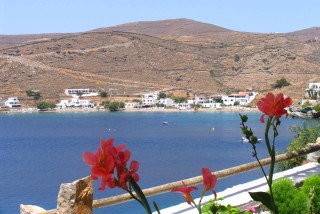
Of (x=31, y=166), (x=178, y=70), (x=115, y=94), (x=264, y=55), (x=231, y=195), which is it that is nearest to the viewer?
(x=231, y=195)

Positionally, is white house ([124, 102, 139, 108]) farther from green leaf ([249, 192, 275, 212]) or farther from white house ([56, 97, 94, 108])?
green leaf ([249, 192, 275, 212])

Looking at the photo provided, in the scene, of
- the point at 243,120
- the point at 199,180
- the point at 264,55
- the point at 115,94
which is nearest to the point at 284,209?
the point at 199,180

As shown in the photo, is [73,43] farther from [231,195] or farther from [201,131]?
[231,195]

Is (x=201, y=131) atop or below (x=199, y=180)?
below

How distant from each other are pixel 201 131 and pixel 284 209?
4595cm

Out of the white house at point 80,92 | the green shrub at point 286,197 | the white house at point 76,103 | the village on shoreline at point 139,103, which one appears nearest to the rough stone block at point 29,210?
the green shrub at point 286,197

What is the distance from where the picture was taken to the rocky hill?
85500 mm

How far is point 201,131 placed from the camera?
49031 millimetres

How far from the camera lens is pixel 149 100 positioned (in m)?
83.6

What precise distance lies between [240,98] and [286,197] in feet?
251

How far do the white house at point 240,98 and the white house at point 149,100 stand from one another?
11.2 metres

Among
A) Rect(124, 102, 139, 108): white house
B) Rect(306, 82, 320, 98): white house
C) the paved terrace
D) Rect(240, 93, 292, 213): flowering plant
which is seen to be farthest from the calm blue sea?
Rect(124, 102, 139, 108): white house

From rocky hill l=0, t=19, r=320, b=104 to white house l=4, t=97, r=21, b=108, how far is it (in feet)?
4.66

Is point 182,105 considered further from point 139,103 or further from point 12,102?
point 12,102
